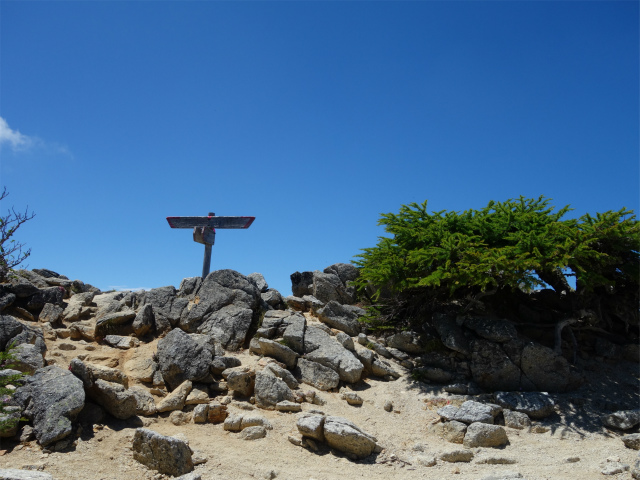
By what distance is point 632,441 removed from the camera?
10336 millimetres

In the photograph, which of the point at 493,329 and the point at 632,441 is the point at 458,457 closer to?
the point at 632,441

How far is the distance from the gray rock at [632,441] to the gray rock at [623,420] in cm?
62

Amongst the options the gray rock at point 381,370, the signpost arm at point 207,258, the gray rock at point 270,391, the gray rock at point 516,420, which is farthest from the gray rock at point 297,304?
the gray rock at point 516,420

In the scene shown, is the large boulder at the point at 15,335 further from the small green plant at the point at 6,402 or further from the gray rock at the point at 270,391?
the gray rock at the point at 270,391

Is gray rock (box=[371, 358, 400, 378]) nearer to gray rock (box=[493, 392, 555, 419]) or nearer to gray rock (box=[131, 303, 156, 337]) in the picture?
gray rock (box=[493, 392, 555, 419])

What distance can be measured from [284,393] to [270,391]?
36cm

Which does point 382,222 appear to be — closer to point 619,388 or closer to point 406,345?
point 406,345

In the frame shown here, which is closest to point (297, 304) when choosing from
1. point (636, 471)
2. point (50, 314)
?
point (50, 314)

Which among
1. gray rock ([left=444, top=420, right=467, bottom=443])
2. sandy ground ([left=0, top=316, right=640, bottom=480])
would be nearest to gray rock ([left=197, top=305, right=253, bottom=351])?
sandy ground ([left=0, top=316, right=640, bottom=480])

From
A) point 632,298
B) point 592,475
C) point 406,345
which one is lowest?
point 592,475

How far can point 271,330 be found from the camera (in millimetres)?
13828

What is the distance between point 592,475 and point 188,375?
28.4ft

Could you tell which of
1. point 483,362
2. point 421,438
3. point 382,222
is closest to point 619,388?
point 483,362

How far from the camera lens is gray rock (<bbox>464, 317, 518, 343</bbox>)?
13.5 metres
